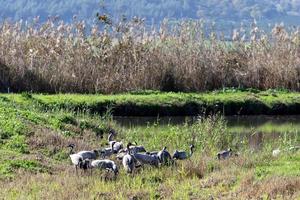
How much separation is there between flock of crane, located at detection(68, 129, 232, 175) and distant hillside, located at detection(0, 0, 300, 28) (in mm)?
61582

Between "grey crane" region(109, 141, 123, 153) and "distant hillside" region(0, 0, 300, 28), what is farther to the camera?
"distant hillside" region(0, 0, 300, 28)

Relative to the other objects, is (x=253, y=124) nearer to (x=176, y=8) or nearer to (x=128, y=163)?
(x=128, y=163)

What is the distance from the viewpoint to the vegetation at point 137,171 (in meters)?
9.84

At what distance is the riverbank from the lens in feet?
68.0

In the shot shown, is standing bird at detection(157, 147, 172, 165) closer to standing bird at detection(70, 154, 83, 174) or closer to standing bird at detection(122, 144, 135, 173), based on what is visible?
standing bird at detection(122, 144, 135, 173)

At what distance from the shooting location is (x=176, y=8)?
80.2 metres

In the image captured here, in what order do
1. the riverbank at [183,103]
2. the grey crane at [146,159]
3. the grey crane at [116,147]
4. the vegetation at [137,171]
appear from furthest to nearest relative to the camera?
the riverbank at [183,103]
the grey crane at [116,147]
the grey crane at [146,159]
the vegetation at [137,171]

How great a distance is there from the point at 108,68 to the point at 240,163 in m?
11.8

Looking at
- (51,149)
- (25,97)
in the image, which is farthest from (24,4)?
(51,149)

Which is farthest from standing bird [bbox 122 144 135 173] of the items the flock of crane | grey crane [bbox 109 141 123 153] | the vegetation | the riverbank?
the riverbank

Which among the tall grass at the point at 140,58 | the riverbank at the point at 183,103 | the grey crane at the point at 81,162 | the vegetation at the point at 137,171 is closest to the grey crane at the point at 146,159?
the vegetation at the point at 137,171

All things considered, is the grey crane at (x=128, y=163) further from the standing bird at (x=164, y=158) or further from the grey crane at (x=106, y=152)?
the grey crane at (x=106, y=152)

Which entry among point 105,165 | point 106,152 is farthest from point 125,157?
point 106,152

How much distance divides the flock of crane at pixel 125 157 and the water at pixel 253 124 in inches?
211
